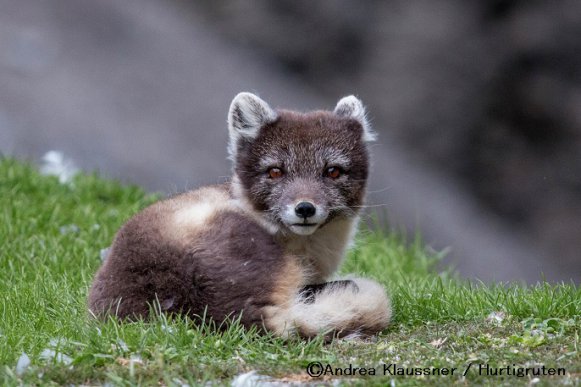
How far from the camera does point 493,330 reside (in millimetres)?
4422

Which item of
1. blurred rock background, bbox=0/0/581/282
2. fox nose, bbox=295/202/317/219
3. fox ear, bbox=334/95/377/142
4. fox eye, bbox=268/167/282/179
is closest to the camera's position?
fox nose, bbox=295/202/317/219

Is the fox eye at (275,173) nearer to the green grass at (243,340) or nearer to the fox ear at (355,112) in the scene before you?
the fox ear at (355,112)

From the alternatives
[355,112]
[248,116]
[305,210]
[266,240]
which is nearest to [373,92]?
[355,112]

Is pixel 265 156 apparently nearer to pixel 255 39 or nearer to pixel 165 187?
pixel 165 187

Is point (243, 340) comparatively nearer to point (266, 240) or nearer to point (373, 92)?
point (266, 240)

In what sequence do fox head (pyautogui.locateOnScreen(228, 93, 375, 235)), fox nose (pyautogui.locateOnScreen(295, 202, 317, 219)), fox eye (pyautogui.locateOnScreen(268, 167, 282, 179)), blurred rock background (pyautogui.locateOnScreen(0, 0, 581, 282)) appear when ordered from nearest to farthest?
fox nose (pyautogui.locateOnScreen(295, 202, 317, 219)) → fox head (pyautogui.locateOnScreen(228, 93, 375, 235)) → fox eye (pyautogui.locateOnScreen(268, 167, 282, 179)) → blurred rock background (pyautogui.locateOnScreen(0, 0, 581, 282))

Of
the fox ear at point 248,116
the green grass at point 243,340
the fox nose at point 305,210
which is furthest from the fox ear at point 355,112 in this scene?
the green grass at point 243,340

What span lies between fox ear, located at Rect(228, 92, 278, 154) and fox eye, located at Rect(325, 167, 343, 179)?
0.44 metres

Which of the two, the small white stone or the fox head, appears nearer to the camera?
the small white stone

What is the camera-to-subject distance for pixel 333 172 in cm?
496

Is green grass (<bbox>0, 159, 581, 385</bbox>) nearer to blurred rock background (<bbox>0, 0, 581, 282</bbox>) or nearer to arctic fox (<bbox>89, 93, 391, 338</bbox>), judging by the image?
→ arctic fox (<bbox>89, 93, 391, 338</bbox>)

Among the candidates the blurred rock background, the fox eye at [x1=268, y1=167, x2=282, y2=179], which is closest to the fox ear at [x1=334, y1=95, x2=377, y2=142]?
the fox eye at [x1=268, y1=167, x2=282, y2=179]

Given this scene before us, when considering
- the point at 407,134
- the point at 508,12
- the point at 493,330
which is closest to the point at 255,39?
the point at 407,134

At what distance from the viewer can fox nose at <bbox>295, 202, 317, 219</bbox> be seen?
465 cm
